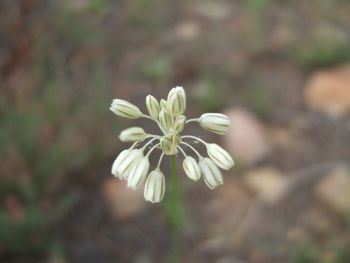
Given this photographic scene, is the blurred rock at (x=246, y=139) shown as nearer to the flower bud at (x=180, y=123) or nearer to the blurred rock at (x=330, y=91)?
the blurred rock at (x=330, y=91)

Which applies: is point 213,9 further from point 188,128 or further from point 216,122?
point 216,122

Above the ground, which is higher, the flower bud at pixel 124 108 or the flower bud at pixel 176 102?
the flower bud at pixel 124 108

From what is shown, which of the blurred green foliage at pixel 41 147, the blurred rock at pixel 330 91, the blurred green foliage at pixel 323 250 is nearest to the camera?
the blurred green foliage at pixel 323 250

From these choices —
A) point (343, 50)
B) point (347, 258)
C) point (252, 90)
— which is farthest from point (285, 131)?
point (347, 258)

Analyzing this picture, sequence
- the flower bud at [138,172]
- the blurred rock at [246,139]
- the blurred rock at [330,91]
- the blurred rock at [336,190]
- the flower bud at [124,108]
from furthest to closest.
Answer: the blurred rock at [330,91], the blurred rock at [246,139], the blurred rock at [336,190], the flower bud at [124,108], the flower bud at [138,172]

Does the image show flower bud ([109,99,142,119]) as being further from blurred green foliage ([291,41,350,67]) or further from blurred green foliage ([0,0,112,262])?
blurred green foliage ([291,41,350,67])

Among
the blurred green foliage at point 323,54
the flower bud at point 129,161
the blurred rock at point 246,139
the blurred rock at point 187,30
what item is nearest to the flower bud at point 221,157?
the flower bud at point 129,161
